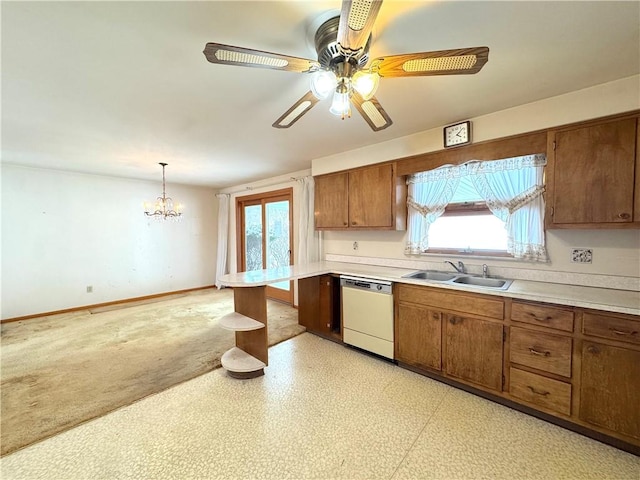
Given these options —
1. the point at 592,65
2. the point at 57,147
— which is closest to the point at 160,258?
the point at 57,147

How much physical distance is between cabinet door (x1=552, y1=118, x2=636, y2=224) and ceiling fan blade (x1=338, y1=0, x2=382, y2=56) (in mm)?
1957

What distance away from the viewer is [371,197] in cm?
320

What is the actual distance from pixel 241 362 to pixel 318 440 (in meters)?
1.11

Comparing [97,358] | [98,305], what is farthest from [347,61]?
[98,305]

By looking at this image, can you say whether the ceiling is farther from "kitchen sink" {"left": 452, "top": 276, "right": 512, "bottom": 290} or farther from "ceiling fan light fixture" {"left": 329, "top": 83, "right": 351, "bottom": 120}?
"kitchen sink" {"left": 452, "top": 276, "right": 512, "bottom": 290}

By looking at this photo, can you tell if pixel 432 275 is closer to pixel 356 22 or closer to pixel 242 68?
pixel 356 22

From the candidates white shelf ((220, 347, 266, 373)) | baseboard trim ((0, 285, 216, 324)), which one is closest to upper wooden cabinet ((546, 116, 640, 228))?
white shelf ((220, 347, 266, 373))

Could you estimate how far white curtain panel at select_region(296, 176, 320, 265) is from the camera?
4.11 metres

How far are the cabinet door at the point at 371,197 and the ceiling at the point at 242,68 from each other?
1.37ft

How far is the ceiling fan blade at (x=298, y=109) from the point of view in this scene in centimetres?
150

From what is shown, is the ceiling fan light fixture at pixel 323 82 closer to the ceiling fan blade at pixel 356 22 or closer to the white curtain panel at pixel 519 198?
the ceiling fan blade at pixel 356 22

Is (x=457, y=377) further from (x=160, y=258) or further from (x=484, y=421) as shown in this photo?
(x=160, y=258)

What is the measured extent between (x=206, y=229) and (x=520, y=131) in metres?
6.08

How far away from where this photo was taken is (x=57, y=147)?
319 cm
